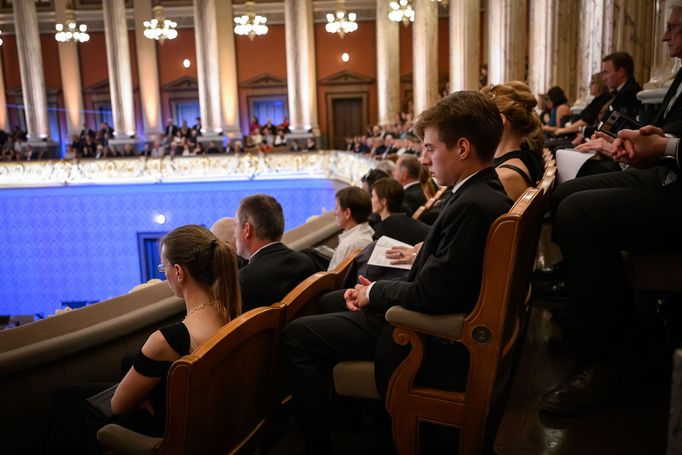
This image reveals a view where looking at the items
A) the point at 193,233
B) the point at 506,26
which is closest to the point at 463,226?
the point at 193,233

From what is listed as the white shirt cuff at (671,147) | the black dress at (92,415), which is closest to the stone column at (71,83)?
the black dress at (92,415)

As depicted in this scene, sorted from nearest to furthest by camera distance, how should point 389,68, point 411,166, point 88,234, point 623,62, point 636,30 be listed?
point 623,62 < point 411,166 < point 636,30 < point 88,234 < point 389,68

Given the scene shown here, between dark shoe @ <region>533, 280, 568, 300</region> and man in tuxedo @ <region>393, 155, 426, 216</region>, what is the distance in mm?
1949

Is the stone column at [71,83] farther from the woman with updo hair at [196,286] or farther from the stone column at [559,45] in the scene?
the woman with updo hair at [196,286]

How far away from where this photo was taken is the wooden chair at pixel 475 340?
6.03ft

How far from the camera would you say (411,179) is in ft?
18.8

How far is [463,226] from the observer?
1.94m

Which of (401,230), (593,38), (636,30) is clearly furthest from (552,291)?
(593,38)

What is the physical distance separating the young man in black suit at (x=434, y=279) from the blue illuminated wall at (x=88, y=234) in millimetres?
17704

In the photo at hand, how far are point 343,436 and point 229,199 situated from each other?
1788cm

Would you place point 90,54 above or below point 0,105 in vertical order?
above

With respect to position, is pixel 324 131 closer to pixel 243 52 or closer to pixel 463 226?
pixel 243 52

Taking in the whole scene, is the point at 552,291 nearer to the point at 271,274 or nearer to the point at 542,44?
the point at 271,274

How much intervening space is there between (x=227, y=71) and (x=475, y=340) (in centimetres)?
2299
